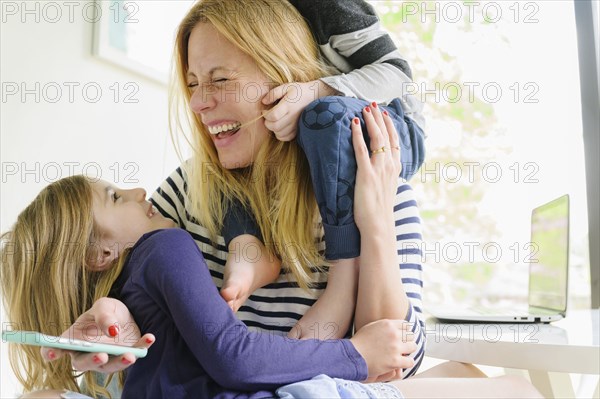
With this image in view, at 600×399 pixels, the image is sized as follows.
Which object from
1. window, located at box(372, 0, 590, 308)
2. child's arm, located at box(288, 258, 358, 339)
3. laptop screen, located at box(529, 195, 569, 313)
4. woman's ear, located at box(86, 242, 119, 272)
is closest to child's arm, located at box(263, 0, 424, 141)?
child's arm, located at box(288, 258, 358, 339)

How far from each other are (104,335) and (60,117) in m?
0.94

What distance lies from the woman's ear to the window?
7.51ft

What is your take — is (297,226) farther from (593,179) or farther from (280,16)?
(593,179)

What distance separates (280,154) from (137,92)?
92 centimetres

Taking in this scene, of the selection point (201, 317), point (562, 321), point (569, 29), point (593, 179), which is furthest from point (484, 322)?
point (569, 29)

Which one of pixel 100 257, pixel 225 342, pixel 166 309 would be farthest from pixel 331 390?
pixel 100 257

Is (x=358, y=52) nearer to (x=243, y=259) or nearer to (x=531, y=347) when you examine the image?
(x=243, y=259)

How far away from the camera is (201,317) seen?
957mm

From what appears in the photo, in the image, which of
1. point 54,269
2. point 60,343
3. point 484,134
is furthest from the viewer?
point 484,134

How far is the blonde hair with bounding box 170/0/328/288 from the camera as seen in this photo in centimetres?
124

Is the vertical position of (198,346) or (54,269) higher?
(54,269)

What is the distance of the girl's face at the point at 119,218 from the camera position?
121 cm

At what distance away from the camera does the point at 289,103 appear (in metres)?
1.20

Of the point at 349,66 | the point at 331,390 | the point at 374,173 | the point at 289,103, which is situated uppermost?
the point at 349,66
